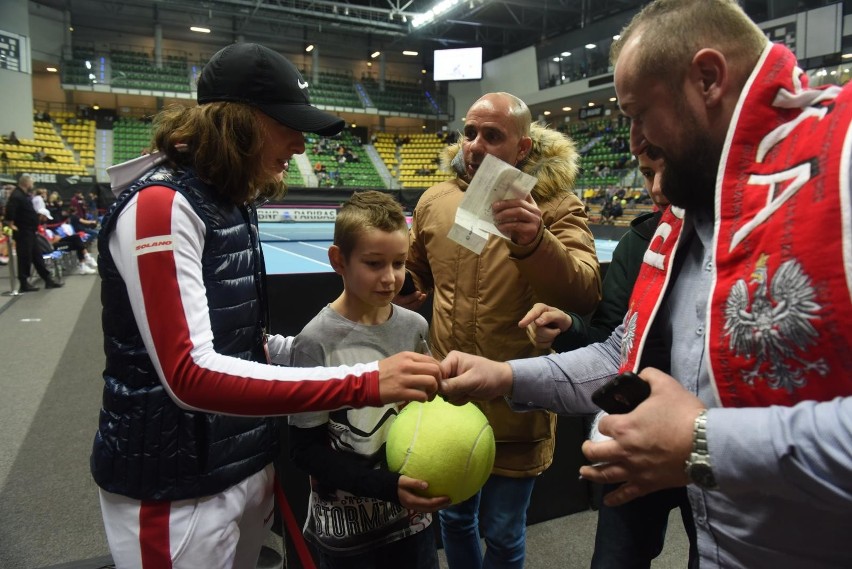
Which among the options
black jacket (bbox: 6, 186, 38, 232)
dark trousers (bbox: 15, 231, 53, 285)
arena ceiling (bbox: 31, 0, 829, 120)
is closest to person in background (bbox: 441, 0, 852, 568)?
black jacket (bbox: 6, 186, 38, 232)

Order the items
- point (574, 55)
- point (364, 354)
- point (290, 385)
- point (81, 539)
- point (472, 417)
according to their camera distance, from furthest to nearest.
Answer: point (574, 55) → point (81, 539) → point (364, 354) → point (472, 417) → point (290, 385)

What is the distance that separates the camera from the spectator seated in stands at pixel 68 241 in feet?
35.4

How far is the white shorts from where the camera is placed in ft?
3.96

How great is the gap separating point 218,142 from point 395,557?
46.5 inches

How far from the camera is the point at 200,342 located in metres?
1.09

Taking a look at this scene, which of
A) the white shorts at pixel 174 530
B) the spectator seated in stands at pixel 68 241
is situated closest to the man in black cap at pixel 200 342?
the white shorts at pixel 174 530

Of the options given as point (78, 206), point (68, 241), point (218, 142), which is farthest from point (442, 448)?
point (78, 206)

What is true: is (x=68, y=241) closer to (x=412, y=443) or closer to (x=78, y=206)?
(x=78, y=206)

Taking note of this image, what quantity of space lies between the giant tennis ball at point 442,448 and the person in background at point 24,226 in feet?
30.2

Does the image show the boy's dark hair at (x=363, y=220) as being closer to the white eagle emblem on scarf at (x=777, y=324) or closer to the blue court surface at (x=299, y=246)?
the white eagle emblem on scarf at (x=777, y=324)

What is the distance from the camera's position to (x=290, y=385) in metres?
1.13

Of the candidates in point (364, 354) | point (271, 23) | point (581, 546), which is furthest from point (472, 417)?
point (271, 23)

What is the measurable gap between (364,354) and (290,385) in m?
0.41

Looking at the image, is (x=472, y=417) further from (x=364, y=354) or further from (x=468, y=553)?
(x=468, y=553)
